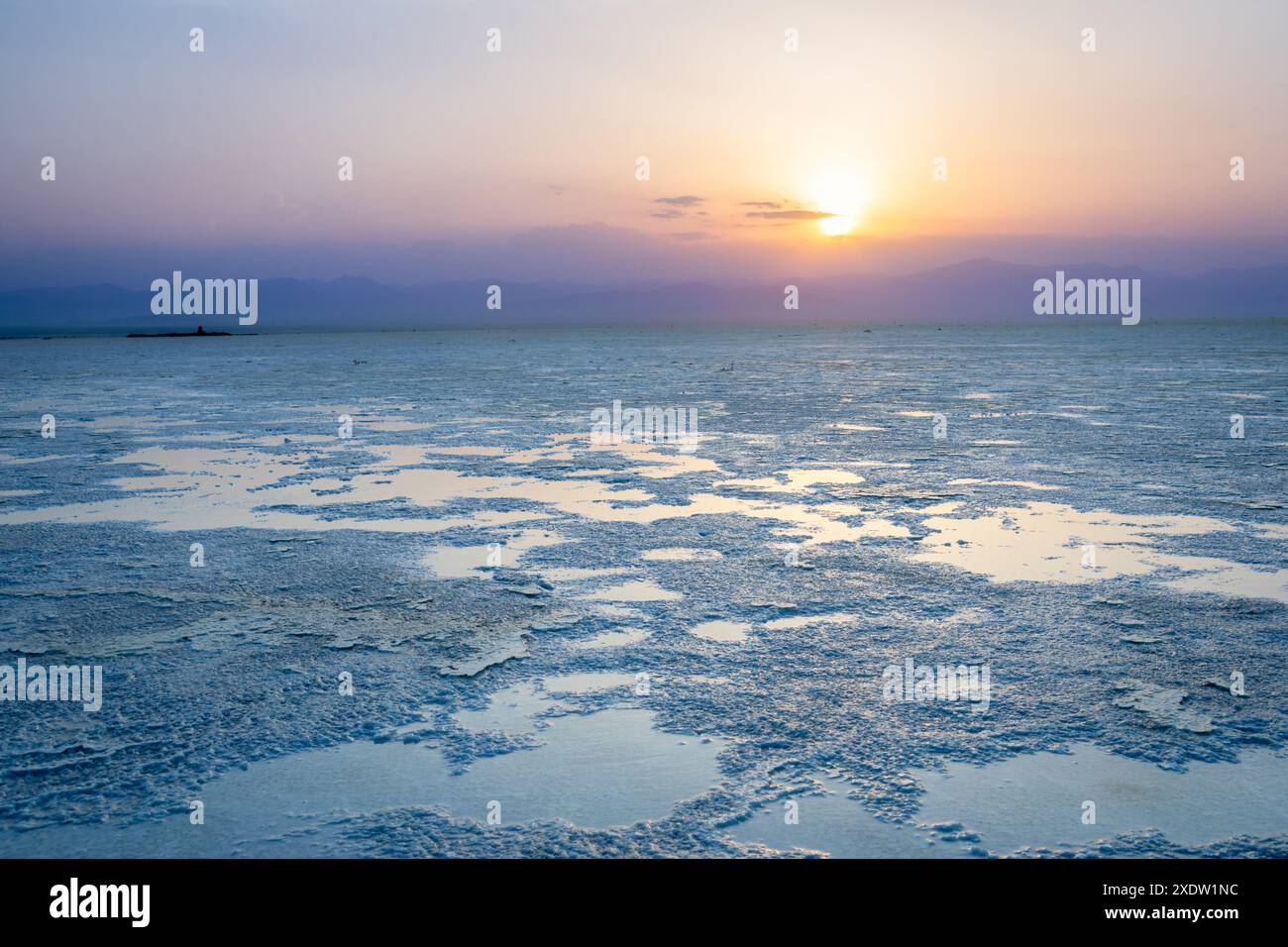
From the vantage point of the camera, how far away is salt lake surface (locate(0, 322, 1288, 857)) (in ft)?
9.21

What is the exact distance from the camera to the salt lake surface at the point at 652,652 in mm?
2809

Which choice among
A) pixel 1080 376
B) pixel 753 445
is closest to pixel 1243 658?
pixel 753 445

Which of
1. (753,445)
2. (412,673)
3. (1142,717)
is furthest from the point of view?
(753,445)

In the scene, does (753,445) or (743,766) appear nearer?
(743,766)

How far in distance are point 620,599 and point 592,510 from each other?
2510 millimetres

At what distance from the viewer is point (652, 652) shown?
427 cm

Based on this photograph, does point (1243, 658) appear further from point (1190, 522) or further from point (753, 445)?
point (753, 445)

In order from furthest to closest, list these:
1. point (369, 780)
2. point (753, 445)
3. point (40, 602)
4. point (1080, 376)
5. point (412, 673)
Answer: point (1080, 376)
point (753, 445)
point (40, 602)
point (412, 673)
point (369, 780)

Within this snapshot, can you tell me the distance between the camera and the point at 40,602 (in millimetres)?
5105
